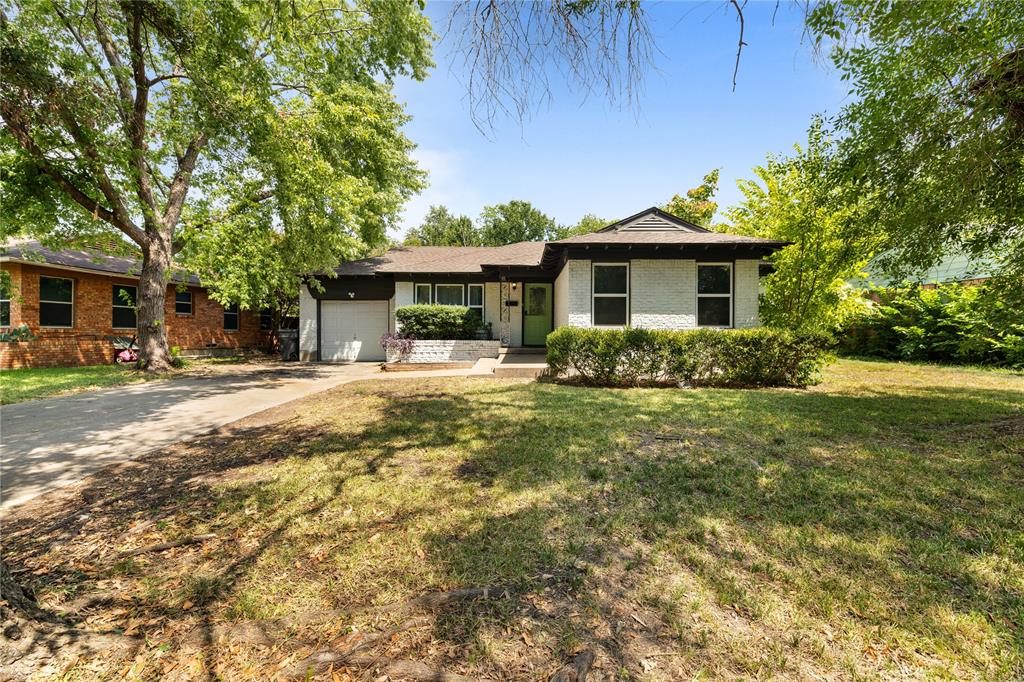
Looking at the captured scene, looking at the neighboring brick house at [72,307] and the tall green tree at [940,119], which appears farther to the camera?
the neighboring brick house at [72,307]

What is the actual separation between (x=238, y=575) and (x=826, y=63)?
5.38 m

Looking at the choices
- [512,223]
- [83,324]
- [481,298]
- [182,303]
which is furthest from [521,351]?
[512,223]

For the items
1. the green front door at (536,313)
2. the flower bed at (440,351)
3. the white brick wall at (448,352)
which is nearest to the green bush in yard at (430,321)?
the flower bed at (440,351)

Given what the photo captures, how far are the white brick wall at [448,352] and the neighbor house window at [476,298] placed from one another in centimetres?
209

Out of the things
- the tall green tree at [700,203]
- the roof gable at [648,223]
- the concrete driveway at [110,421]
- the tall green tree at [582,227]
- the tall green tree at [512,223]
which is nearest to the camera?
the concrete driveway at [110,421]

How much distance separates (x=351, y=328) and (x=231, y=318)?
6457 millimetres

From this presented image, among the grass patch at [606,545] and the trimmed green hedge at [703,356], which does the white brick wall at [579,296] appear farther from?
the grass patch at [606,545]

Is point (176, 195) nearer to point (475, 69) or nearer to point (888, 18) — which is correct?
point (475, 69)

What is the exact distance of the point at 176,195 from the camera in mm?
11172

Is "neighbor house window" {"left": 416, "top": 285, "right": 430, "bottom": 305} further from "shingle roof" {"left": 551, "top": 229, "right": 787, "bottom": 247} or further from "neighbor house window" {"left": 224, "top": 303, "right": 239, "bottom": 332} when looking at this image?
"neighbor house window" {"left": 224, "top": 303, "right": 239, "bottom": 332}

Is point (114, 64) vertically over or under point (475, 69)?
over

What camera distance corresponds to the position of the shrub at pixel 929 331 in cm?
1095

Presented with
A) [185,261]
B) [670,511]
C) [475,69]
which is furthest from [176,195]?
[670,511]

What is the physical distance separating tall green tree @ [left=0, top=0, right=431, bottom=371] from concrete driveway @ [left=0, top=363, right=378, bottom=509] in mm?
3746
